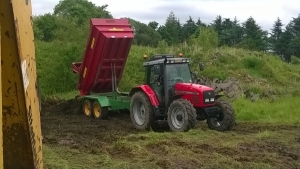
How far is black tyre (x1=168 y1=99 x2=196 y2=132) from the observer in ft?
31.7

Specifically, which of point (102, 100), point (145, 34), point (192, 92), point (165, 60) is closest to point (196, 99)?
point (192, 92)

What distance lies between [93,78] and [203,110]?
13.5ft

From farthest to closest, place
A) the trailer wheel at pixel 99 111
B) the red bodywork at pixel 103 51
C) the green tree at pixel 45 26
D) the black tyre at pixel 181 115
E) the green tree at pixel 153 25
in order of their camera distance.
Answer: the green tree at pixel 153 25
the green tree at pixel 45 26
the trailer wheel at pixel 99 111
the red bodywork at pixel 103 51
the black tyre at pixel 181 115

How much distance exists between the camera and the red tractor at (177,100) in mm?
10008

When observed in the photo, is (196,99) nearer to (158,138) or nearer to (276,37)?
(158,138)

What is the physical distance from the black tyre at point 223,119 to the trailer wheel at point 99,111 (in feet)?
11.5

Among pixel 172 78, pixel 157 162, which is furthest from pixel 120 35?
pixel 157 162

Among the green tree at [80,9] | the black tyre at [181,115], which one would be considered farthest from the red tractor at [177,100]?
the green tree at [80,9]

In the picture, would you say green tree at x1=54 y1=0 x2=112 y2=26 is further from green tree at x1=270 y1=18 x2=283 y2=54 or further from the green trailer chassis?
the green trailer chassis

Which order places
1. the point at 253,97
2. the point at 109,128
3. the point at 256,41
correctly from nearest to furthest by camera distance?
the point at 109,128 < the point at 253,97 < the point at 256,41

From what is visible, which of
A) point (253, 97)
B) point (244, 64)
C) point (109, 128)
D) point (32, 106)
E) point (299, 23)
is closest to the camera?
point (32, 106)

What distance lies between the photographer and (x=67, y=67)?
18734 millimetres

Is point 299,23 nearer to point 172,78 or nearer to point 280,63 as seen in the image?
point 280,63

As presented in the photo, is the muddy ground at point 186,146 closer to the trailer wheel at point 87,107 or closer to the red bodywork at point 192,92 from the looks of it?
the red bodywork at point 192,92
